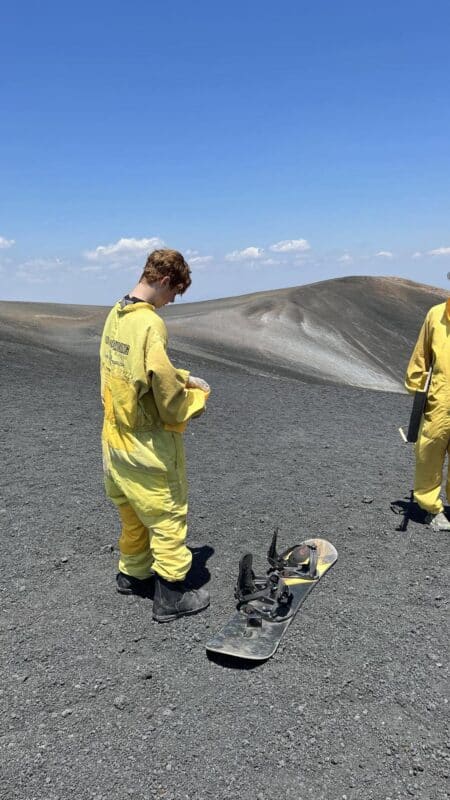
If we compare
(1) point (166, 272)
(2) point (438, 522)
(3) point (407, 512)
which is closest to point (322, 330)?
(3) point (407, 512)

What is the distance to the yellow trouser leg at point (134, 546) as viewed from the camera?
3.82m

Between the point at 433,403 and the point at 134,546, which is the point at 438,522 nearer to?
the point at 433,403

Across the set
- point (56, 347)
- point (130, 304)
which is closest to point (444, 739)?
point (130, 304)

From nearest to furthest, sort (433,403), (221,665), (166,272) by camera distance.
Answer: (221,665)
(166,272)
(433,403)

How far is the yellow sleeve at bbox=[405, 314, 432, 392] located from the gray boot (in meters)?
2.90

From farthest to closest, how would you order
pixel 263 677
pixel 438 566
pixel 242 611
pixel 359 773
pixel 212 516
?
pixel 212 516 → pixel 438 566 → pixel 242 611 → pixel 263 677 → pixel 359 773

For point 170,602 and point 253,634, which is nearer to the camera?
point 253,634

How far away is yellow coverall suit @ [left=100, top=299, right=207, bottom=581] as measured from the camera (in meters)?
3.29

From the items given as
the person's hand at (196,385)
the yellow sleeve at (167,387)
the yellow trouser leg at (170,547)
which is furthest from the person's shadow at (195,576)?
the person's hand at (196,385)

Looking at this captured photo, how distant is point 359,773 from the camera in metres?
2.52

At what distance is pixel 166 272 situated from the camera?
11.1ft

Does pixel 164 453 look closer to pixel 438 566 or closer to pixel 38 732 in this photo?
pixel 38 732

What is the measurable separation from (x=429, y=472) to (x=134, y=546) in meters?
→ 2.86

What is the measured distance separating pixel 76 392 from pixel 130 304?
6801mm
